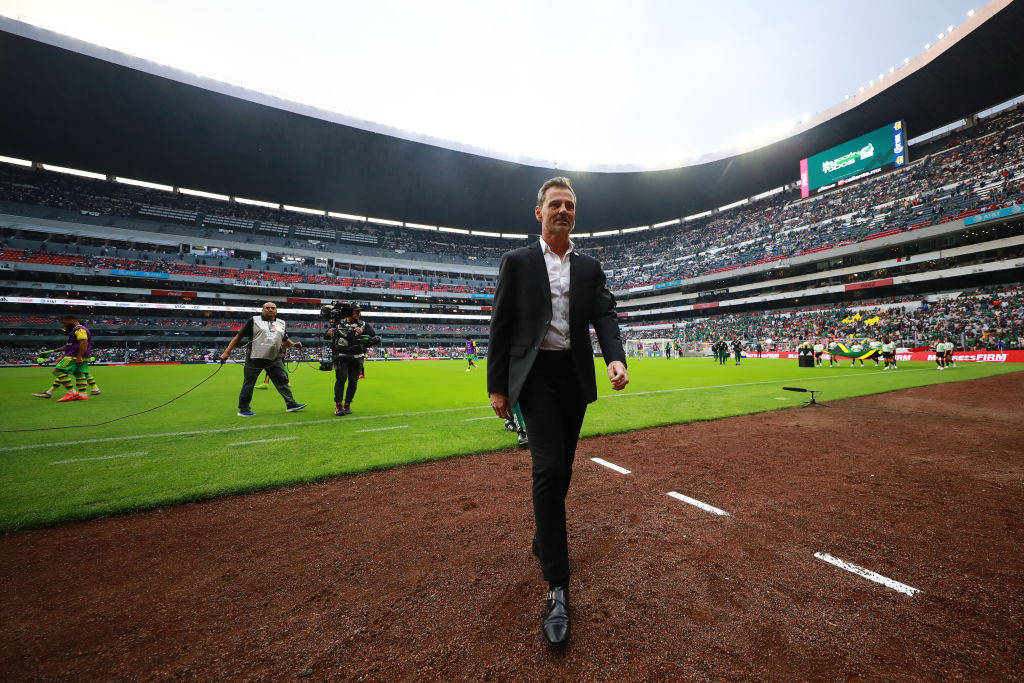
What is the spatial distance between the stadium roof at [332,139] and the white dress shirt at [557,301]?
4263 centimetres

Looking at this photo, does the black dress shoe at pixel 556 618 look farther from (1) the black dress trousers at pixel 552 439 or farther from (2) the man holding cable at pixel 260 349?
(2) the man holding cable at pixel 260 349

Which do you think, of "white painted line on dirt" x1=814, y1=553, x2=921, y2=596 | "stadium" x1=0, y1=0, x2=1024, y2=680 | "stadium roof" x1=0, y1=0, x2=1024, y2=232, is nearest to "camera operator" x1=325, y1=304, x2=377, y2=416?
"stadium" x1=0, y1=0, x2=1024, y2=680

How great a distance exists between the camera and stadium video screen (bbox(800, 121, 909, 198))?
123 feet

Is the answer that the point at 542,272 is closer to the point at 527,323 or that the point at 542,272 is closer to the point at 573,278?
the point at 573,278

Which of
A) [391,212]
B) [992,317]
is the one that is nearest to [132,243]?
[391,212]

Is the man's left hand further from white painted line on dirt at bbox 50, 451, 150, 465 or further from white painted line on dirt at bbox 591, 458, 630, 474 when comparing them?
white painted line on dirt at bbox 50, 451, 150, 465

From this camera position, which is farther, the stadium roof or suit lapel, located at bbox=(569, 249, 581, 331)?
the stadium roof

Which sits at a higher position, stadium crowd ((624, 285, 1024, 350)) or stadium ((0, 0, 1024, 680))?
stadium crowd ((624, 285, 1024, 350))

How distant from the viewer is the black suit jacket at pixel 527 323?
215 centimetres

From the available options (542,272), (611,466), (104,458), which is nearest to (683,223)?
(611,466)

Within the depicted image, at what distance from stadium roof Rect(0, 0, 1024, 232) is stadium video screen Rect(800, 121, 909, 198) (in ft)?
4.00

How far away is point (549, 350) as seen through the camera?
7.11 ft

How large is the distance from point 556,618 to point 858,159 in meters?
55.9

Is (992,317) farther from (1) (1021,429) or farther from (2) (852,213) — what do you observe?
(1) (1021,429)
